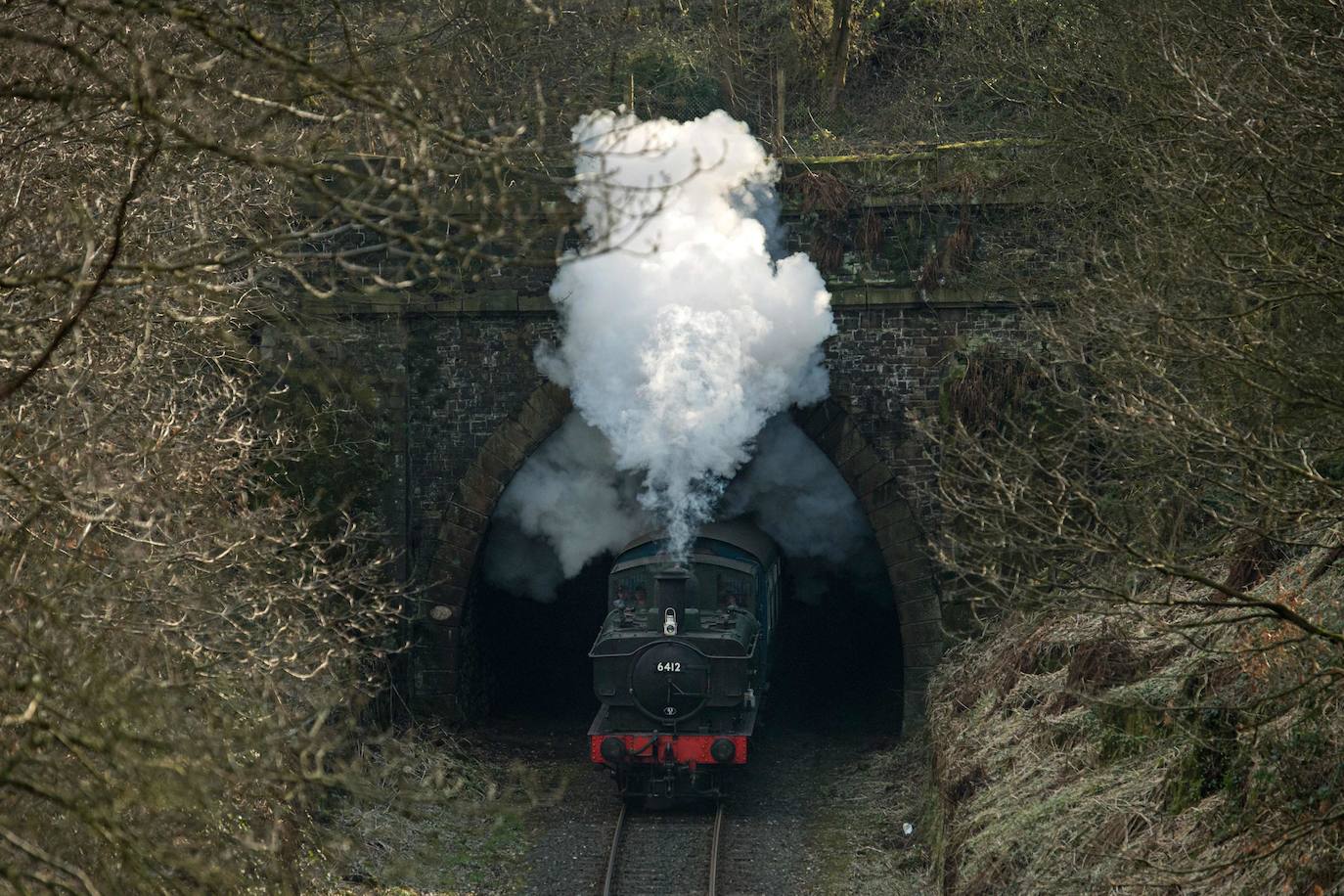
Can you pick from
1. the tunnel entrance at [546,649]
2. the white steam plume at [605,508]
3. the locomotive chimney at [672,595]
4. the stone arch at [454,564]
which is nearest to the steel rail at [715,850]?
the locomotive chimney at [672,595]

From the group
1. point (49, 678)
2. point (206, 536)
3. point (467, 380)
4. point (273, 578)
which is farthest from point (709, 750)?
point (49, 678)

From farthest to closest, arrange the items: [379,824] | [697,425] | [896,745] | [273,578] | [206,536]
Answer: [896,745] < [697,425] < [379,824] < [273,578] < [206,536]

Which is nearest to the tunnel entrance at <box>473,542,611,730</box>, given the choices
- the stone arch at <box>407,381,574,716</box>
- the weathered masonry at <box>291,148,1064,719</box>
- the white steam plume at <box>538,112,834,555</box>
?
the stone arch at <box>407,381,574,716</box>

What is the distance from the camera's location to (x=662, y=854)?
543 inches

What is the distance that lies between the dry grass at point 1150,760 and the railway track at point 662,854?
83.2 inches

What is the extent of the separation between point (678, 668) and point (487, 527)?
4493 mm

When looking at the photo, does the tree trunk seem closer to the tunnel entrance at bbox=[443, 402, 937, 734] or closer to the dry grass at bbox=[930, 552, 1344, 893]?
the tunnel entrance at bbox=[443, 402, 937, 734]

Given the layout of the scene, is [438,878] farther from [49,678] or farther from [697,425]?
[49,678]

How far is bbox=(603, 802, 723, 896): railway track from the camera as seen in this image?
1296 centimetres

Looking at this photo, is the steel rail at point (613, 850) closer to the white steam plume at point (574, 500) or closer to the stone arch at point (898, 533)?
the white steam plume at point (574, 500)

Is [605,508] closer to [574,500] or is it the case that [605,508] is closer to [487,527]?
[574,500]

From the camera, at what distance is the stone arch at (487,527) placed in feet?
56.0

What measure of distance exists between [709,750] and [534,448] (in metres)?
4.70

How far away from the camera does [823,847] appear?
14031mm
